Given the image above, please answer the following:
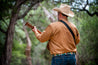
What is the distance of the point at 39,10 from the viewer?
1571cm

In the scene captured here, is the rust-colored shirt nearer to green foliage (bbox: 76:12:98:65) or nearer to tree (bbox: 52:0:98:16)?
tree (bbox: 52:0:98:16)

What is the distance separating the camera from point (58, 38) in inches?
94.4

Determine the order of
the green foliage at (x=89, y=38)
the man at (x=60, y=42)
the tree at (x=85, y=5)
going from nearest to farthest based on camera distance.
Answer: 1. the man at (x=60, y=42)
2. the tree at (x=85, y=5)
3. the green foliage at (x=89, y=38)

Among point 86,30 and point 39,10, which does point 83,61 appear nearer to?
point 86,30

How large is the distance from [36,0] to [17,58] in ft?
20.8

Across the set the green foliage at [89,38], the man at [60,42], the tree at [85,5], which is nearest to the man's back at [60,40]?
the man at [60,42]

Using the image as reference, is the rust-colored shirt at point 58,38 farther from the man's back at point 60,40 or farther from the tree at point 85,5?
the tree at point 85,5

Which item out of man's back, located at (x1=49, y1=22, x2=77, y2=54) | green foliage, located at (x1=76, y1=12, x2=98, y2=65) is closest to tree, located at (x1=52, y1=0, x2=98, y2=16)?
green foliage, located at (x1=76, y1=12, x2=98, y2=65)

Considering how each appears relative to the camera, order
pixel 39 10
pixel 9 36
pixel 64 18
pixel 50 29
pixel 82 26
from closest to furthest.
Answer: pixel 50 29 < pixel 64 18 < pixel 9 36 < pixel 82 26 < pixel 39 10

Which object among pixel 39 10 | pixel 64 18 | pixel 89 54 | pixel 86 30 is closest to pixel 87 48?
pixel 89 54

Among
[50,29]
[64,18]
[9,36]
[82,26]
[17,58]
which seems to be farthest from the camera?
[17,58]

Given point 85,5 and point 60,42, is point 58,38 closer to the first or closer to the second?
point 60,42

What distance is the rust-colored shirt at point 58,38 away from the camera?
2359mm

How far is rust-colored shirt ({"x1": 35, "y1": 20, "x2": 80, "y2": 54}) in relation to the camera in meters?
2.36
